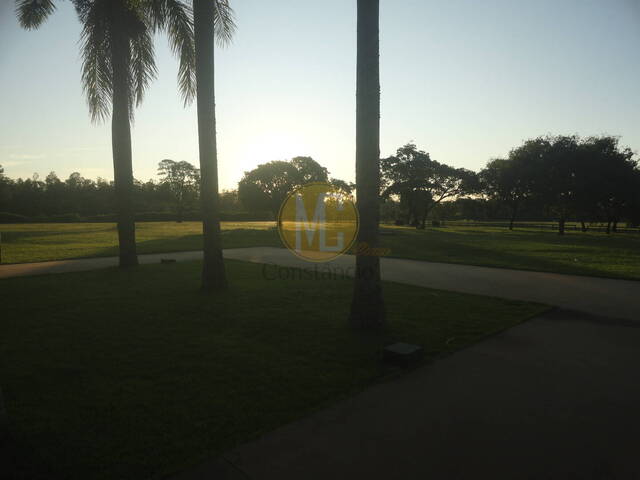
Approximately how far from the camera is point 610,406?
369cm

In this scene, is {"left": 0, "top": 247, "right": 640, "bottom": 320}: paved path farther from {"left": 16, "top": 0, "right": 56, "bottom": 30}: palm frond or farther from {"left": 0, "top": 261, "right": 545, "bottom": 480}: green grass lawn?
{"left": 16, "top": 0, "right": 56, "bottom": 30}: palm frond

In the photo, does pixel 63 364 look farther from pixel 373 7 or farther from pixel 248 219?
pixel 248 219

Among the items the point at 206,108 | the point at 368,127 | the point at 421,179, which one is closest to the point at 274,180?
the point at 421,179

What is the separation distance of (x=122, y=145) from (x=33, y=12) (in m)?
5.00

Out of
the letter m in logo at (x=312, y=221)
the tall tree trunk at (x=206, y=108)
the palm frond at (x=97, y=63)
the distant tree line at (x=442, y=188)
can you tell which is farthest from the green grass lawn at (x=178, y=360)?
the distant tree line at (x=442, y=188)

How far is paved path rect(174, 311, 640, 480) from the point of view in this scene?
108 inches

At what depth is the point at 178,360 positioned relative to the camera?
495 cm

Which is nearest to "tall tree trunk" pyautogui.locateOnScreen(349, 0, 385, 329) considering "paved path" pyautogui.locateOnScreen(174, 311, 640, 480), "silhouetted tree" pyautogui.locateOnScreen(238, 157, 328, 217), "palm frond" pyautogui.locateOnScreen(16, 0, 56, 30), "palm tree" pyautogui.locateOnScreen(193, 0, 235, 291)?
"paved path" pyautogui.locateOnScreen(174, 311, 640, 480)

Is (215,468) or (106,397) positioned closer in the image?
(215,468)

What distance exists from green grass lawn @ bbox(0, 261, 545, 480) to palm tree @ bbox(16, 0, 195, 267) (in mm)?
4650

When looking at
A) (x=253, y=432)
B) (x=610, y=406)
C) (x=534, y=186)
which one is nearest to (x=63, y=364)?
(x=253, y=432)

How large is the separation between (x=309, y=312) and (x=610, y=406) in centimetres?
488

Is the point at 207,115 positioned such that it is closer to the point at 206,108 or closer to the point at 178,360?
the point at 206,108

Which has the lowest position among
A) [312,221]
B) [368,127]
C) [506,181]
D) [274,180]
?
[312,221]
